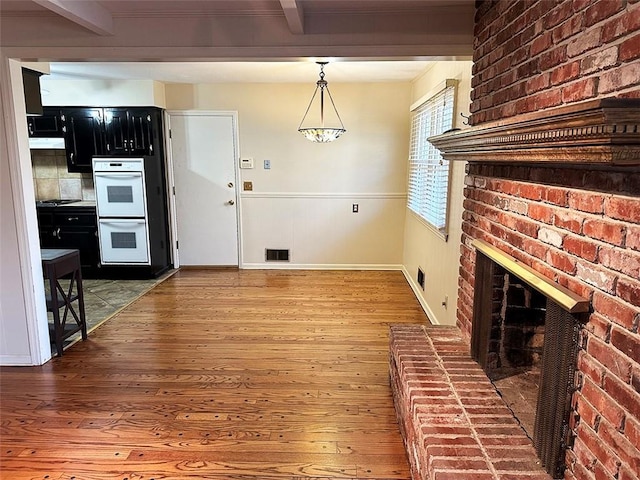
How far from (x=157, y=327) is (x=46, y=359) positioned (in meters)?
0.86

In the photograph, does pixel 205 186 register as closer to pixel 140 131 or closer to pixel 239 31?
pixel 140 131

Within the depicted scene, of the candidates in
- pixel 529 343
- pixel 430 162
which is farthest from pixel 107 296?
pixel 529 343

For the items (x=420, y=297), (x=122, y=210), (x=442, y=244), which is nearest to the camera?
(x=442, y=244)

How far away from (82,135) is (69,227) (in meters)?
1.13

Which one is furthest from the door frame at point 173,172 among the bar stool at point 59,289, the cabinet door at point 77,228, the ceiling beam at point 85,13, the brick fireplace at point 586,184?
the brick fireplace at point 586,184

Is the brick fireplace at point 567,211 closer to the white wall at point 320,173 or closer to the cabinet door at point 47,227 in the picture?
the white wall at point 320,173

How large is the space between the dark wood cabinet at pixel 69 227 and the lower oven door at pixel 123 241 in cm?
11

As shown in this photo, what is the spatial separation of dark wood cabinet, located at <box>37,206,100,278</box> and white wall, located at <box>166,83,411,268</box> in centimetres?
172

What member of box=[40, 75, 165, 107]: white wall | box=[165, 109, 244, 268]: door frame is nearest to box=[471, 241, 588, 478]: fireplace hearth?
box=[165, 109, 244, 268]: door frame

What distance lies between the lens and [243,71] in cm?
443

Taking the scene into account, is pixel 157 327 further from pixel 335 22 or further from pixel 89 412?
pixel 335 22

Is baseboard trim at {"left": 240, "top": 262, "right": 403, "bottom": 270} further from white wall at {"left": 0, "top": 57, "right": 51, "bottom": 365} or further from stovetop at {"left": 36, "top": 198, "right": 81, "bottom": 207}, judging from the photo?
white wall at {"left": 0, "top": 57, "right": 51, "bottom": 365}

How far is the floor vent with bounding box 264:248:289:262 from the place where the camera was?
562 cm

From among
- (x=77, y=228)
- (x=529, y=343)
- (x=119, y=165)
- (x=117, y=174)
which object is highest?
(x=119, y=165)
